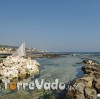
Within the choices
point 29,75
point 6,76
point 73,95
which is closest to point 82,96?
point 73,95

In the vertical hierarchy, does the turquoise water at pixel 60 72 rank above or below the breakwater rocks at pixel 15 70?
below

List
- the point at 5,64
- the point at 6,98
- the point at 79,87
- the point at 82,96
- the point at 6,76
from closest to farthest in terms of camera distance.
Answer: the point at 82,96 → the point at 79,87 → the point at 6,98 → the point at 6,76 → the point at 5,64

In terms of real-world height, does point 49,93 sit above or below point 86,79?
below

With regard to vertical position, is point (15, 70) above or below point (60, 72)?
above

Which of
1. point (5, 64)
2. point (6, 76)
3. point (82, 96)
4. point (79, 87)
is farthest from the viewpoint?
point (5, 64)

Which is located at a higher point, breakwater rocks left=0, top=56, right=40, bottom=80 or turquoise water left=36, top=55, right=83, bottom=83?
breakwater rocks left=0, top=56, right=40, bottom=80

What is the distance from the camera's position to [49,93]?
70.5 feet

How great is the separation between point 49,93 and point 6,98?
15.5 feet

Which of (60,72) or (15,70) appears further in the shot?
(60,72)

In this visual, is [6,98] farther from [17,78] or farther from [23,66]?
[23,66]

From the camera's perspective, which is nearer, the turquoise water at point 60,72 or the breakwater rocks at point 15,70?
the breakwater rocks at point 15,70

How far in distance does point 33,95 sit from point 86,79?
20.1ft

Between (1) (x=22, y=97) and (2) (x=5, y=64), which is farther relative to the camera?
(2) (x=5, y=64)

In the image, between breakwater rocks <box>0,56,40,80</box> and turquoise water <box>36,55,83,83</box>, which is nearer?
breakwater rocks <box>0,56,40,80</box>
